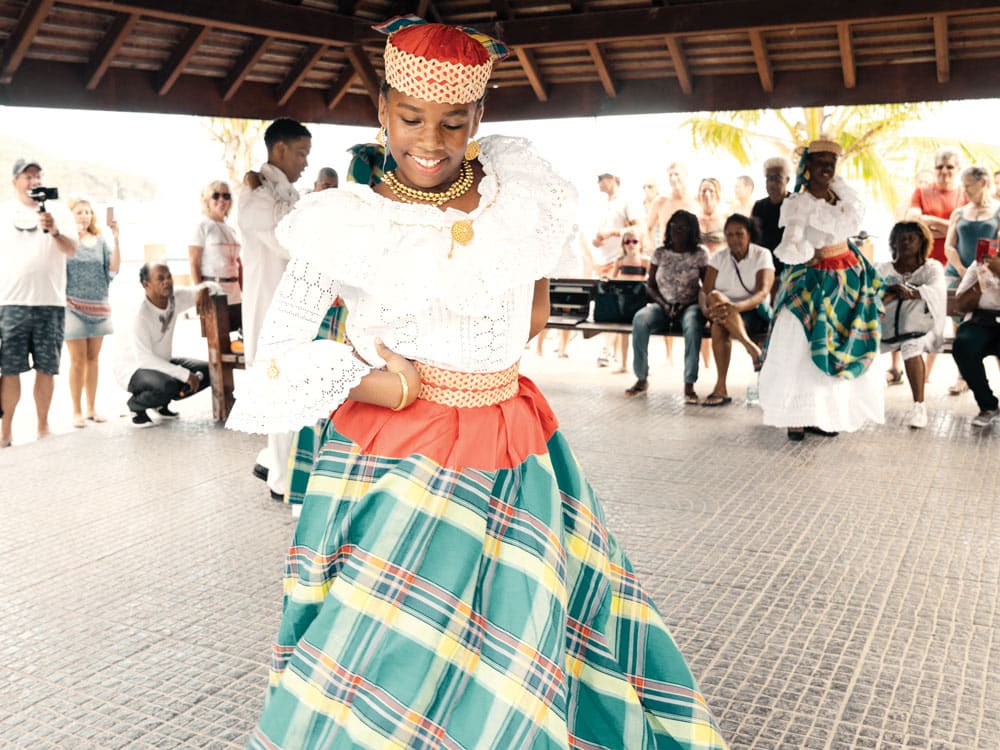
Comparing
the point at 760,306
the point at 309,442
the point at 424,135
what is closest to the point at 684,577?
the point at 309,442

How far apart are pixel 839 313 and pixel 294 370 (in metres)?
4.81

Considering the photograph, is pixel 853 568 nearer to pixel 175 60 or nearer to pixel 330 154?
pixel 175 60

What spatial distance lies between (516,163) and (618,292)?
6.18 m

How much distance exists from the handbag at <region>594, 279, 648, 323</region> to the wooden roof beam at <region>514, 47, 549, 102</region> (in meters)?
1.64

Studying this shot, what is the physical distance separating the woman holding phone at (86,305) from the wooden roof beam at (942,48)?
18.9ft

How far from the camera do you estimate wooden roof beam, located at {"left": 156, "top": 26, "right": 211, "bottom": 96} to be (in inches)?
265

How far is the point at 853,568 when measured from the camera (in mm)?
3873

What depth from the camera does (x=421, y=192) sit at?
197 cm

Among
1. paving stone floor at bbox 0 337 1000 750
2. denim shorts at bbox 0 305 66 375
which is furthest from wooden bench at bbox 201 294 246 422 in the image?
denim shorts at bbox 0 305 66 375

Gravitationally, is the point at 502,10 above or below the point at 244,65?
above

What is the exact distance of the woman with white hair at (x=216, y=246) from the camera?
699 centimetres

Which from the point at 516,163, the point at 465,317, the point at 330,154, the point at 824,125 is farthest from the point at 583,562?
the point at 330,154

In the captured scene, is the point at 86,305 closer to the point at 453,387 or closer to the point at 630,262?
the point at 630,262

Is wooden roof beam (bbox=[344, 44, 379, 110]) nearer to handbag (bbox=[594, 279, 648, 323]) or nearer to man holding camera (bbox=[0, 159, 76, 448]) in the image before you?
man holding camera (bbox=[0, 159, 76, 448])
